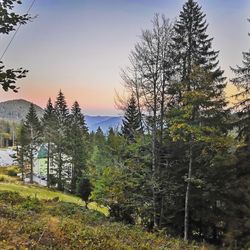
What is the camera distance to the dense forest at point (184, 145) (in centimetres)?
1953

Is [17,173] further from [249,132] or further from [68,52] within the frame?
[249,132]

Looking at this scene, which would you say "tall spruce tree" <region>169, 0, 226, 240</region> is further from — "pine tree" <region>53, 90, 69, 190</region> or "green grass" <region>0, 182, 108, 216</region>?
"pine tree" <region>53, 90, 69, 190</region>

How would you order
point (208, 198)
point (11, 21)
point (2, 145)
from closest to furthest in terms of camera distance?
point (11, 21), point (208, 198), point (2, 145)

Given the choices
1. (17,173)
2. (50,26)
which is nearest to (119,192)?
(50,26)

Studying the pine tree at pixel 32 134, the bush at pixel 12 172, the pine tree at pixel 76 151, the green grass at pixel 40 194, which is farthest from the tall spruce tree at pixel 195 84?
the bush at pixel 12 172

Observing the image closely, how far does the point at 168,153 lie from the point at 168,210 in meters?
3.61

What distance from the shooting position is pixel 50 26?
14594 mm

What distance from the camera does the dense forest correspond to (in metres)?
19.5

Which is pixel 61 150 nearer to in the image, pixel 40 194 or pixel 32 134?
pixel 32 134

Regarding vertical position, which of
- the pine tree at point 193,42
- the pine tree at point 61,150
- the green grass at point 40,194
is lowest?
the green grass at point 40,194

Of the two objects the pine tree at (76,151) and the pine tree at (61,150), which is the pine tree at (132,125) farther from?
the pine tree at (61,150)

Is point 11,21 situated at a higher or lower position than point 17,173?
higher

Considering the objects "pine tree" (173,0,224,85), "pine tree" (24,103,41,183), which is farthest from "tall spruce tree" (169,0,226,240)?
"pine tree" (24,103,41,183)

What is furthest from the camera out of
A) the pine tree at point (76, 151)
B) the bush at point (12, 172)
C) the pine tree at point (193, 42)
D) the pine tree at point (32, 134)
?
the bush at point (12, 172)
